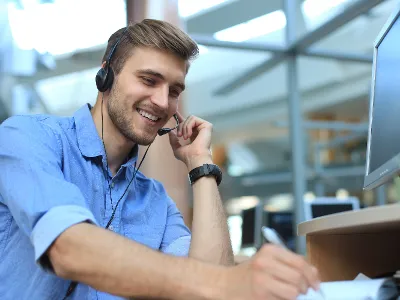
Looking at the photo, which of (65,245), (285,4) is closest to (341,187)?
(285,4)

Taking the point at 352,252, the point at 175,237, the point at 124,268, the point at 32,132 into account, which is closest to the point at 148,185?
the point at 175,237

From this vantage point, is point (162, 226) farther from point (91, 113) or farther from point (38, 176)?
point (38, 176)

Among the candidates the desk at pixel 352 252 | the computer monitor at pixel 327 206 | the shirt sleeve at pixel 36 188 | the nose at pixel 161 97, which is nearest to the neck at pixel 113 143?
the nose at pixel 161 97

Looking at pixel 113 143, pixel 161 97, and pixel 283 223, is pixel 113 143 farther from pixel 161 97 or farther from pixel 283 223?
pixel 283 223

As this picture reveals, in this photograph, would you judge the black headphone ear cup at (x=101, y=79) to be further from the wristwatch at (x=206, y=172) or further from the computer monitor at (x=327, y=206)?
the computer monitor at (x=327, y=206)

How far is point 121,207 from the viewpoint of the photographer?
1.21 m

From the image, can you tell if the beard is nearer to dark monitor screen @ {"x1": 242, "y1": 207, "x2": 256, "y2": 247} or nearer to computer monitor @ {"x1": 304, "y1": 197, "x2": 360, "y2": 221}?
computer monitor @ {"x1": 304, "y1": 197, "x2": 360, "y2": 221}

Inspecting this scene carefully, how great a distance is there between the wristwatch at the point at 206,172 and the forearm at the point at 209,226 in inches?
0.5

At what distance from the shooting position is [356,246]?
1.12m

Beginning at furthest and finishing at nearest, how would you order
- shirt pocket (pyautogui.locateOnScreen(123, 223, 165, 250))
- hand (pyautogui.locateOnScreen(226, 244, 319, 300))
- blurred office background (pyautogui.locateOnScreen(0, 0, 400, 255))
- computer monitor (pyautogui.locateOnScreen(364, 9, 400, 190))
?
blurred office background (pyautogui.locateOnScreen(0, 0, 400, 255))
shirt pocket (pyautogui.locateOnScreen(123, 223, 165, 250))
computer monitor (pyautogui.locateOnScreen(364, 9, 400, 190))
hand (pyautogui.locateOnScreen(226, 244, 319, 300))

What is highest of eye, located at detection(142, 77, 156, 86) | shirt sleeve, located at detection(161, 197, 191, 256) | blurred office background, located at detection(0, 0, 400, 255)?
blurred office background, located at detection(0, 0, 400, 255)

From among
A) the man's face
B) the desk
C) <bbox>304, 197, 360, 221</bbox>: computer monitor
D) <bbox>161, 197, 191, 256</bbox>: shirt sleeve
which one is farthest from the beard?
<bbox>304, 197, 360, 221</bbox>: computer monitor

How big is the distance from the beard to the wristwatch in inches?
5.8

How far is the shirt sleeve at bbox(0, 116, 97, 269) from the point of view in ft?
2.36
